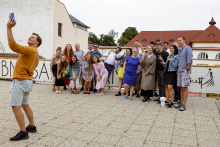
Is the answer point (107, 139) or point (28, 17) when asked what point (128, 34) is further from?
point (107, 139)

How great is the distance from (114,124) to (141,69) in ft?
12.3

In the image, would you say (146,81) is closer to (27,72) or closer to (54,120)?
(54,120)

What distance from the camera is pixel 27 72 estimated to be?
4047 mm

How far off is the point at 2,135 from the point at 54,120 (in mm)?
1298

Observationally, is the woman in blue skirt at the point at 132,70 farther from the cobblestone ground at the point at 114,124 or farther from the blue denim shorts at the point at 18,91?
the blue denim shorts at the point at 18,91

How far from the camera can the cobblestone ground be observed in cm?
402

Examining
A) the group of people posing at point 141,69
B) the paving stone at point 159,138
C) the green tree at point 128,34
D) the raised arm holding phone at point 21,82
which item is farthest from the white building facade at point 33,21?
the green tree at point 128,34

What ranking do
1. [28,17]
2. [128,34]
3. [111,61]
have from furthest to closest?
[128,34]
[28,17]
[111,61]

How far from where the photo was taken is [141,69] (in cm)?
840


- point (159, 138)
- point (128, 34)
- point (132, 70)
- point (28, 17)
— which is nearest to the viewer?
point (159, 138)

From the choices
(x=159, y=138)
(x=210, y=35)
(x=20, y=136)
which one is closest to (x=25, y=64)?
(x=20, y=136)

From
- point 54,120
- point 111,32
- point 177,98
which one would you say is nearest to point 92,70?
point 177,98

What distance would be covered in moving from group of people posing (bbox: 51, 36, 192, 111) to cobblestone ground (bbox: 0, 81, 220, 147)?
0.71m

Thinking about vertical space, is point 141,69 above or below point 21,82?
above
